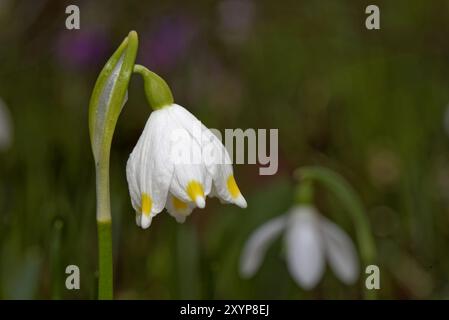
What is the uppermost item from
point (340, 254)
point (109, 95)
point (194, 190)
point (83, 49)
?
point (83, 49)

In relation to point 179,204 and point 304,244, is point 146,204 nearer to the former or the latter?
point 179,204

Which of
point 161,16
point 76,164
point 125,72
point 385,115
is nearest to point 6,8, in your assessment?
point 161,16

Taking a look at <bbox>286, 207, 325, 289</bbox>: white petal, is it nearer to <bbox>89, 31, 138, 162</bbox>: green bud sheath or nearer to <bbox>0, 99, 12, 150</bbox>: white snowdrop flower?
<bbox>0, 99, 12, 150</bbox>: white snowdrop flower

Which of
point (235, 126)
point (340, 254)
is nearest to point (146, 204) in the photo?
point (340, 254)

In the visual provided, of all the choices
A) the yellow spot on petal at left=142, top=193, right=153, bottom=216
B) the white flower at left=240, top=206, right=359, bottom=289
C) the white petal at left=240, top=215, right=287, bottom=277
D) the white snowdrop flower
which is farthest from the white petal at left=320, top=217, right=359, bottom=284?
the yellow spot on petal at left=142, top=193, right=153, bottom=216

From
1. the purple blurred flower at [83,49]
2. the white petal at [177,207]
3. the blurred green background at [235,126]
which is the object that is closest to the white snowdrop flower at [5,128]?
the blurred green background at [235,126]

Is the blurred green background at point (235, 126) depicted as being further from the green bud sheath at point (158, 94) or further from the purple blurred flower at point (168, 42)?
Result: the green bud sheath at point (158, 94)
